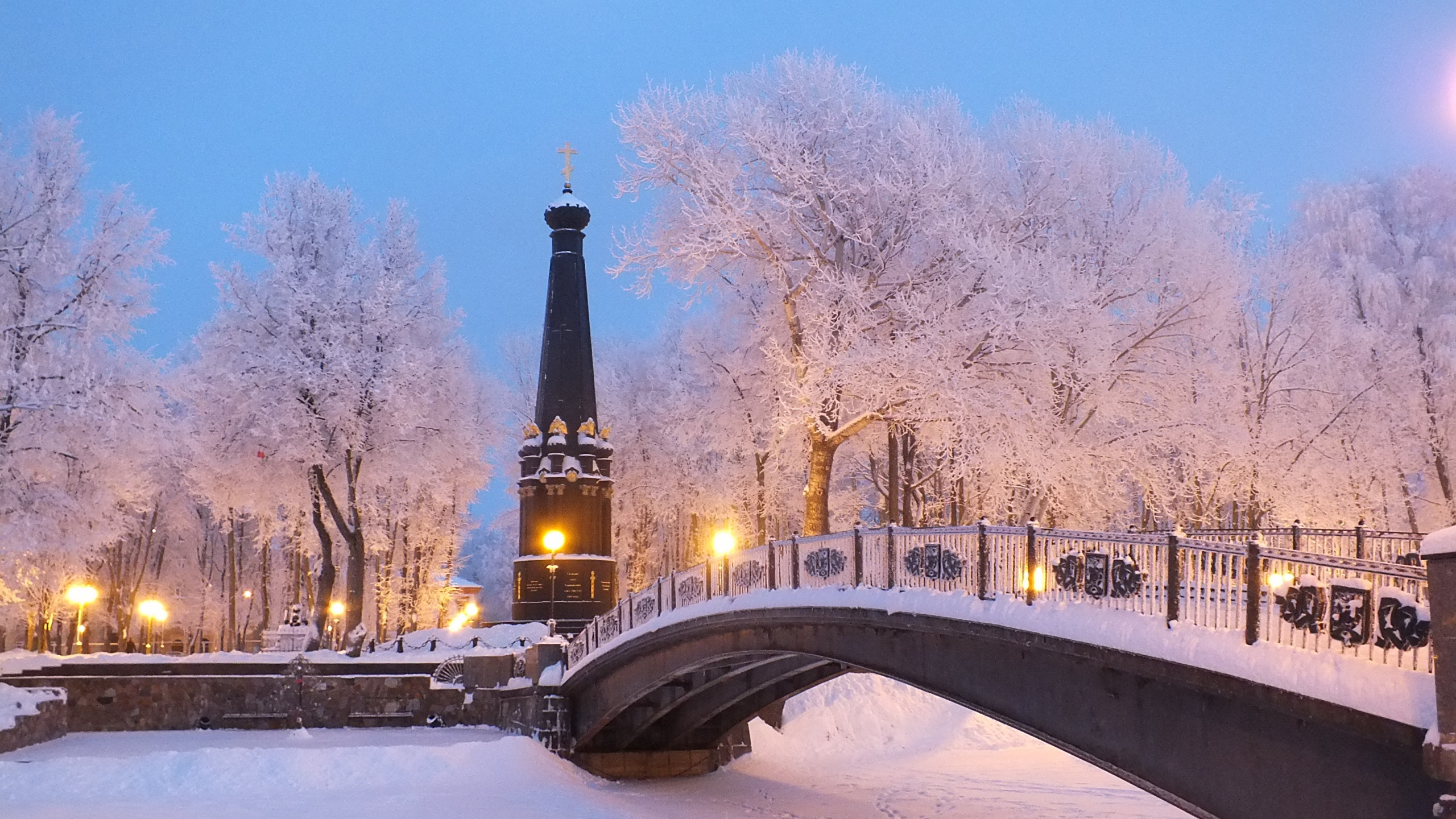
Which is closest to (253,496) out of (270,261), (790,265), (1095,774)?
(270,261)

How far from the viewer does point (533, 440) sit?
122 feet

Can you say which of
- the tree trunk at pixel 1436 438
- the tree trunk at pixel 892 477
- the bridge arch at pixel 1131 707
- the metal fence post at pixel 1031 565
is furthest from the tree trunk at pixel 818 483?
the tree trunk at pixel 1436 438

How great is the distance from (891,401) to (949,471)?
2.67 metres

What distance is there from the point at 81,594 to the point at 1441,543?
3305cm

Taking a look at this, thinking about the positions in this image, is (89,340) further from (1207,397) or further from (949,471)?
(1207,397)

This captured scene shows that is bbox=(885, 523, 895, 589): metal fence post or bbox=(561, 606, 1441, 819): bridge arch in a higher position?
bbox=(885, 523, 895, 589): metal fence post

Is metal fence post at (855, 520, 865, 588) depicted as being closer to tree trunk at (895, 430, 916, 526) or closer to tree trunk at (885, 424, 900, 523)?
tree trunk at (885, 424, 900, 523)

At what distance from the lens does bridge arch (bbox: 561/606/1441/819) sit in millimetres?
8984

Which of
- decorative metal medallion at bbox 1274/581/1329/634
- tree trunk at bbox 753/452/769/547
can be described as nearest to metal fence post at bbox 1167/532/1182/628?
decorative metal medallion at bbox 1274/581/1329/634

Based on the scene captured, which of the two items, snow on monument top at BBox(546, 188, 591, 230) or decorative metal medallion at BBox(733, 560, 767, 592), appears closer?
decorative metal medallion at BBox(733, 560, 767, 592)

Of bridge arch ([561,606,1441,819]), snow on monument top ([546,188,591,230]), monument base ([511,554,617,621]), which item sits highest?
snow on monument top ([546,188,591,230])

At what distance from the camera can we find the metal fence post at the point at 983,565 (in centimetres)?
1423

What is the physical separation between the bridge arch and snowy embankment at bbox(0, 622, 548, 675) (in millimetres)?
11979

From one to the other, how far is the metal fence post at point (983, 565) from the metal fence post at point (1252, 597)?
14.0 ft
